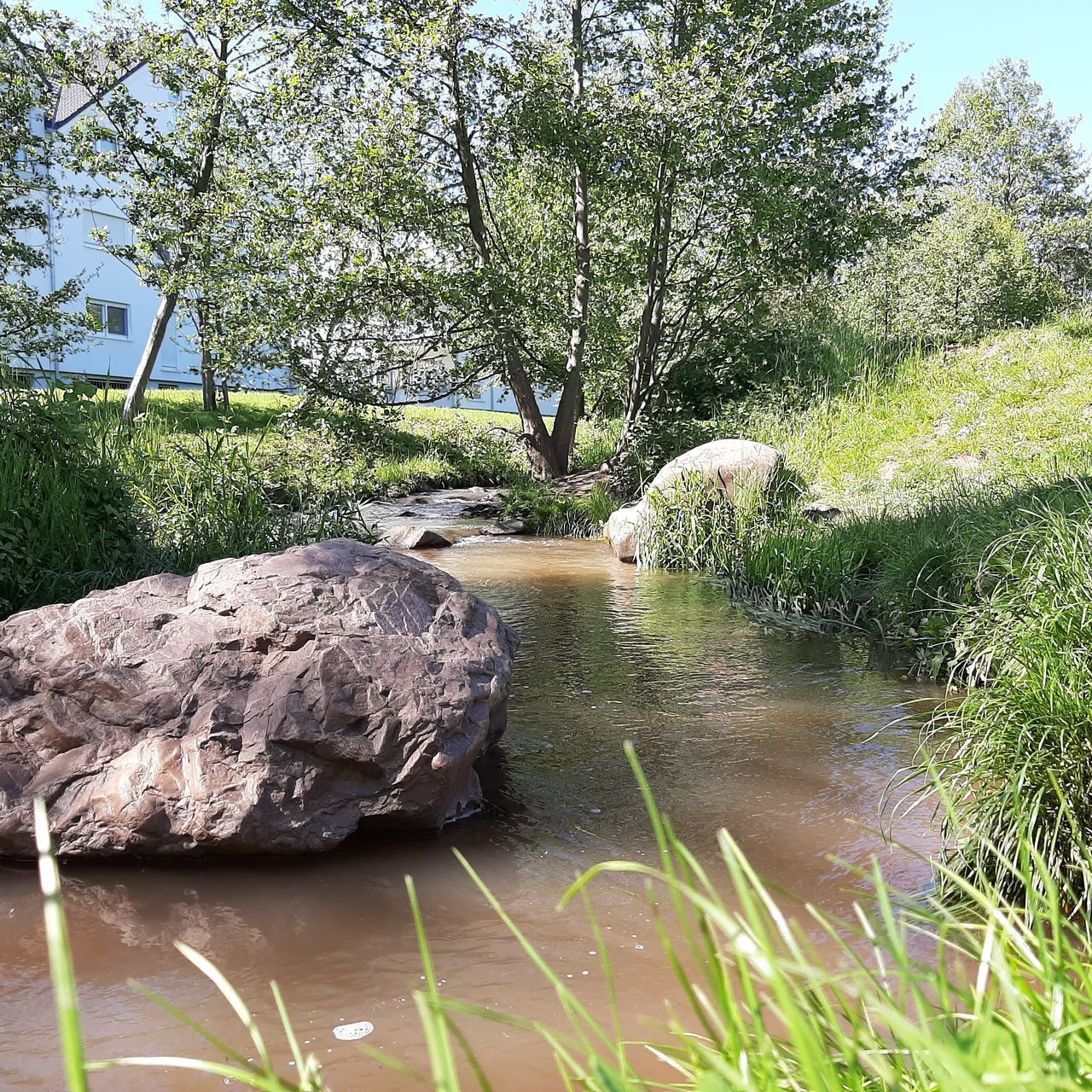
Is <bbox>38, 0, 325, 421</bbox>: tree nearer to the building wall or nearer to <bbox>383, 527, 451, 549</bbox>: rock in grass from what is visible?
<bbox>383, 527, 451, 549</bbox>: rock in grass

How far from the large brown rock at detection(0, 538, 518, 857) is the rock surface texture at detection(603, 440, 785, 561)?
6.91 m

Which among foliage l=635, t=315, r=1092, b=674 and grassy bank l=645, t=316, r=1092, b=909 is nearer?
grassy bank l=645, t=316, r=1092, b=909

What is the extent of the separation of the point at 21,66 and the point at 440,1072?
19.3 m

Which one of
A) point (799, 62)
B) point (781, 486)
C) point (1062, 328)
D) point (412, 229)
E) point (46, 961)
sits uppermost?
point (799, 62)

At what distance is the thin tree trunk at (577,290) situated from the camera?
47.5 ft

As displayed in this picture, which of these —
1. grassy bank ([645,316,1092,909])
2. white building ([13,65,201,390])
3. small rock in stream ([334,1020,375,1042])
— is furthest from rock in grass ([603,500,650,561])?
white building ([13,65,201,390])

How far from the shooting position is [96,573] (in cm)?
532

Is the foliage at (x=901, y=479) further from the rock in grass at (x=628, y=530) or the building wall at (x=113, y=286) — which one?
the building wall at (x=113, y=286)

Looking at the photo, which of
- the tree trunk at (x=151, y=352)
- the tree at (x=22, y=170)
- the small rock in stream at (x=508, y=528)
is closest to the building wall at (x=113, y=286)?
the tree trunk at (x=151, y=352)

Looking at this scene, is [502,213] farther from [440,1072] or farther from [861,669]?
[440,1072]

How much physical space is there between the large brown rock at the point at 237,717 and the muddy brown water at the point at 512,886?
0.16 metres

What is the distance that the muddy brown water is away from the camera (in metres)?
2.52

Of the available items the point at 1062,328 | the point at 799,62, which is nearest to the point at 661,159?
the point at 799,62

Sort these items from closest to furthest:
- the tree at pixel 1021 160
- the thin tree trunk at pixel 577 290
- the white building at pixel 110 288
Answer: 1. the thin tree trunk at pixel 577 290
2. the white building at pixel 110 288
3. the tree at pixel 1021 160
